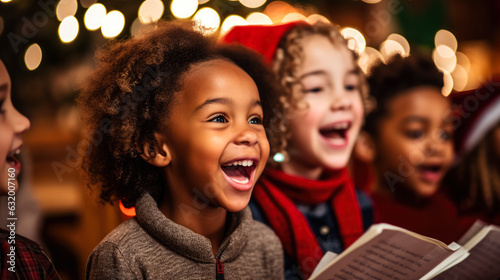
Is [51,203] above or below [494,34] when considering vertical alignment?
below

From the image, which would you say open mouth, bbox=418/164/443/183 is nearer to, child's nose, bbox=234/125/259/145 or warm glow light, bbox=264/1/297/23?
child's nose, bbox=234/125/259/145

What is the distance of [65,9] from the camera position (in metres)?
1.10

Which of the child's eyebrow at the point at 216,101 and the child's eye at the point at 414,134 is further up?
the child's eyebrow at the point at 216,101

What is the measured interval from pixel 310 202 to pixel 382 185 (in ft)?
1.16

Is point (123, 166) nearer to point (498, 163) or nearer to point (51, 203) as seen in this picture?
point (51, 203)

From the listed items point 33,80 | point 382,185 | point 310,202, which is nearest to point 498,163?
point 382,185

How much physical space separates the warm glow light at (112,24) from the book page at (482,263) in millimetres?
1007

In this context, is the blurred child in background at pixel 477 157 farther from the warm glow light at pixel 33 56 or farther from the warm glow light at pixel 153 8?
the warm glow light at pixel 33 56

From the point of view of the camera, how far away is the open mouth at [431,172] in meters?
1.31

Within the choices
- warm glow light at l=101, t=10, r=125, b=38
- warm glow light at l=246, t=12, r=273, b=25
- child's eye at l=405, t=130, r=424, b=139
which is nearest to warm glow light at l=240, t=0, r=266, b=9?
warm glow light at l=246, t=12, r=273, b=25

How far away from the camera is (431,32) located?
181cm

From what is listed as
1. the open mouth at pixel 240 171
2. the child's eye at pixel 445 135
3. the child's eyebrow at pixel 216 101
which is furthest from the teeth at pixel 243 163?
the child's eye at pixel 445 135

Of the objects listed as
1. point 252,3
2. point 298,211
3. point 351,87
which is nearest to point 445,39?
point 252,3

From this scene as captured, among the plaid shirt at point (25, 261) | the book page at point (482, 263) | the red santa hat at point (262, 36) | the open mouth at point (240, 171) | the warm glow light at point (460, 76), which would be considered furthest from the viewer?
the warm glow light at point (460, 76)
